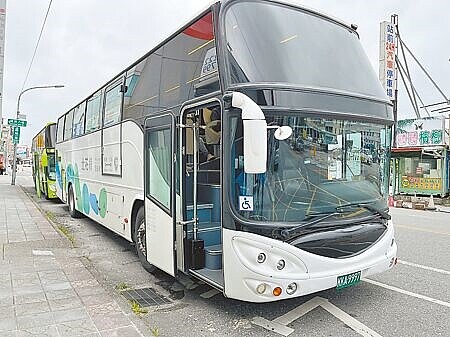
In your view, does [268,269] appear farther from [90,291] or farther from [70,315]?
[90,291]

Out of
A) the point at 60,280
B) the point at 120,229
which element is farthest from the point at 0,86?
the point at 60,280

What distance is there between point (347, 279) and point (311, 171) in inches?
48.3

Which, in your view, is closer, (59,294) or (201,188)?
(59,294)

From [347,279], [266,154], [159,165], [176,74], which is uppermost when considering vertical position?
[176,74]

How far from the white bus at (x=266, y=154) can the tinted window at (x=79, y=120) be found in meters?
5.60

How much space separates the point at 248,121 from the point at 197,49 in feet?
5.35

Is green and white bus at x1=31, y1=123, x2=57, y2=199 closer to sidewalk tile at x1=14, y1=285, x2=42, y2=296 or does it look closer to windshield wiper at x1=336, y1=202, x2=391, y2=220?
sidewalk tile at x1=14, y1=285, x2=42, y2=296

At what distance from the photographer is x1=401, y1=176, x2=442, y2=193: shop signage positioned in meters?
22.3

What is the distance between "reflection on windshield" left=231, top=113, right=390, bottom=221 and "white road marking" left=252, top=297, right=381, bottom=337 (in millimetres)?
1179

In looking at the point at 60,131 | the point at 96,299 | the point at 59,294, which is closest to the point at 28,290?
the point at 59,294

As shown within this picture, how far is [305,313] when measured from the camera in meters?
5.16

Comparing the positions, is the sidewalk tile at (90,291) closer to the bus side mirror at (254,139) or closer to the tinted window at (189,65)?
the tinted window at (189,65)

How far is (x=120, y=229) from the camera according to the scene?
8258mm

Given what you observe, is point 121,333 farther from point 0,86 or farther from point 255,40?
point 0,86
